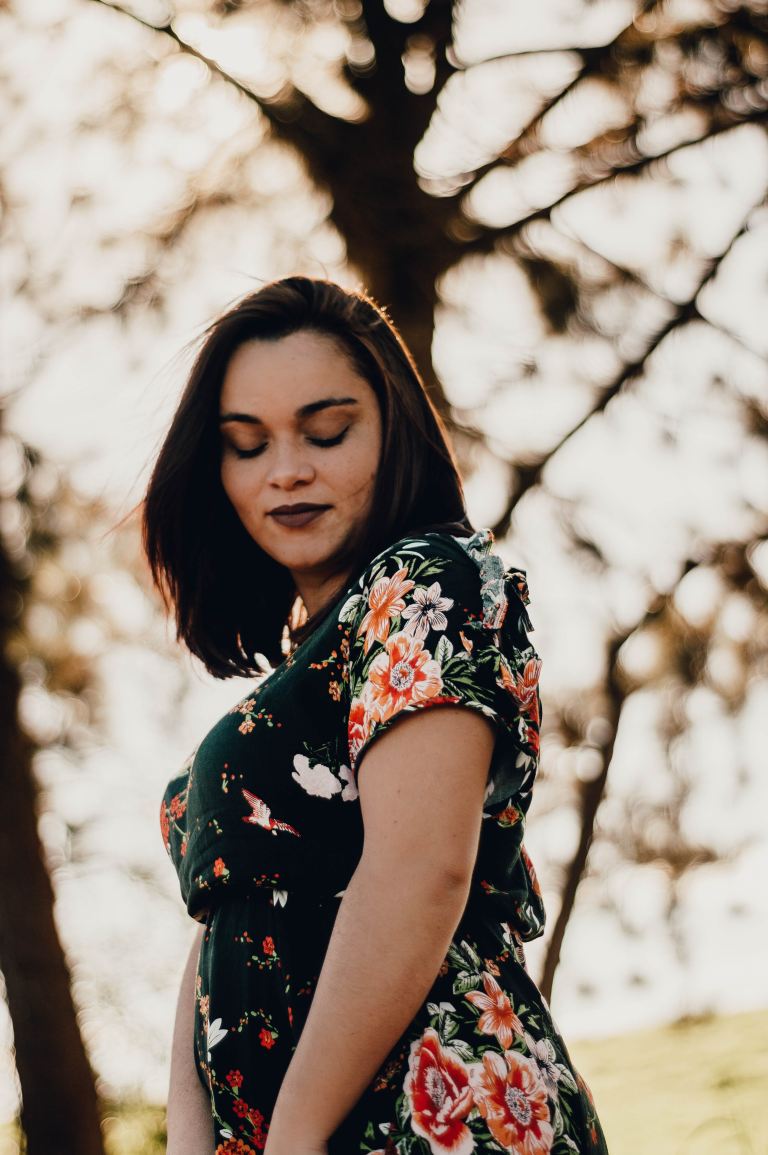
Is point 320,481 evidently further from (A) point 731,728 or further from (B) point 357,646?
(A) point 731,728

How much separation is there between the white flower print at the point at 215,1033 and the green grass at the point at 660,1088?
12.3ft

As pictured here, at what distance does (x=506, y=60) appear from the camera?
4.38 meters

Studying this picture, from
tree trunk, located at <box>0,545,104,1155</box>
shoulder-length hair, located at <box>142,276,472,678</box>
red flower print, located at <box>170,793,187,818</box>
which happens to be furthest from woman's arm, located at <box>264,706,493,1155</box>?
tree trunk, located at <box>0,545,104,1155</box>

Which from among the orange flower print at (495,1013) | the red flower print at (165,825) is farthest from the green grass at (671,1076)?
the orange flower print at (495,1013)

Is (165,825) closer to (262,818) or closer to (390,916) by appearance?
(262,818)

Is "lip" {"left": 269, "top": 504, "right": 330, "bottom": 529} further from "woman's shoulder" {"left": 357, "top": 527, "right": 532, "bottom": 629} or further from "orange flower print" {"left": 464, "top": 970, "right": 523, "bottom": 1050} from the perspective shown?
"orange flower print" {"left": 464, "top": 970, "right": 523, "bottom": 1050}

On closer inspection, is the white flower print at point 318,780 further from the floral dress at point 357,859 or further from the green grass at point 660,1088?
the green grass at point 660,1088

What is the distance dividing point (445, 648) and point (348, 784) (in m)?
0.20

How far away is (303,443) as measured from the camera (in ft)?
5.36

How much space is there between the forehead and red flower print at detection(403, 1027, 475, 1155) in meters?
0.78

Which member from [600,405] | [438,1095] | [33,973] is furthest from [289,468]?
[33,973]

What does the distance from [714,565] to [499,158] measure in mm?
1673

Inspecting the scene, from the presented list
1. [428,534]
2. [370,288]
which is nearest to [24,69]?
[370,288]

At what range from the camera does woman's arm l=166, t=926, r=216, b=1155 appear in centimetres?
156
